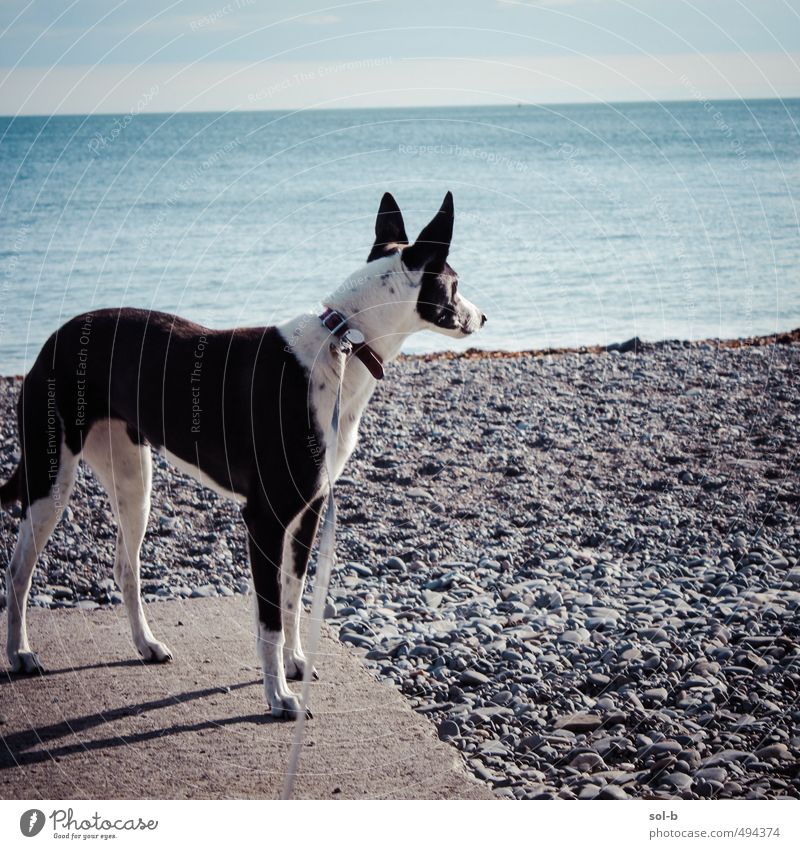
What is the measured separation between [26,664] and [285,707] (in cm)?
144

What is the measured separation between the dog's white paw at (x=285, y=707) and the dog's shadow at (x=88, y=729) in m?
0.05

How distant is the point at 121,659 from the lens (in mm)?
5285

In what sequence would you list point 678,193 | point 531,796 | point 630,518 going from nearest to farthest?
point 531,796, point 630,518, point 678,193

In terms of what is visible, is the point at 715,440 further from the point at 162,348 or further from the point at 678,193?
the point at 678,193

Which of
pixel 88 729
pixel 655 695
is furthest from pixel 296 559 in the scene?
pixel 655 695

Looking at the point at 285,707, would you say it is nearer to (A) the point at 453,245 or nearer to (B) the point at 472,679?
(B) the point at 472,679

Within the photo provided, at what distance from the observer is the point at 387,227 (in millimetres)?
4883

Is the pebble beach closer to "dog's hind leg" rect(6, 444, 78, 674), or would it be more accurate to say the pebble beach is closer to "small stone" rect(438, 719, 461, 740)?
"small stone" rect(438, 719, 461, 740)

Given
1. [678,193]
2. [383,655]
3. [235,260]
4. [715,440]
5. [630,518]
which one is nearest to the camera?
[383,655]

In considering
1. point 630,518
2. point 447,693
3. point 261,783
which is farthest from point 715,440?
point 261,783

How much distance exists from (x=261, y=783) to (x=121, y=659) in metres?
1.47

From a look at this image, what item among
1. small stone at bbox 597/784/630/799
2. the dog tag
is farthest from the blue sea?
small stone at bbox 597/784/630/799

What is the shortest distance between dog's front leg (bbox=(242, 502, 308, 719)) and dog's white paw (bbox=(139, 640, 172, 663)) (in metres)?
0.86

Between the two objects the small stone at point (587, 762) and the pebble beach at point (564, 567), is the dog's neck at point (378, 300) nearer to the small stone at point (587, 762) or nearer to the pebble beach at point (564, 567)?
the pebble beach at point (564, 567)
